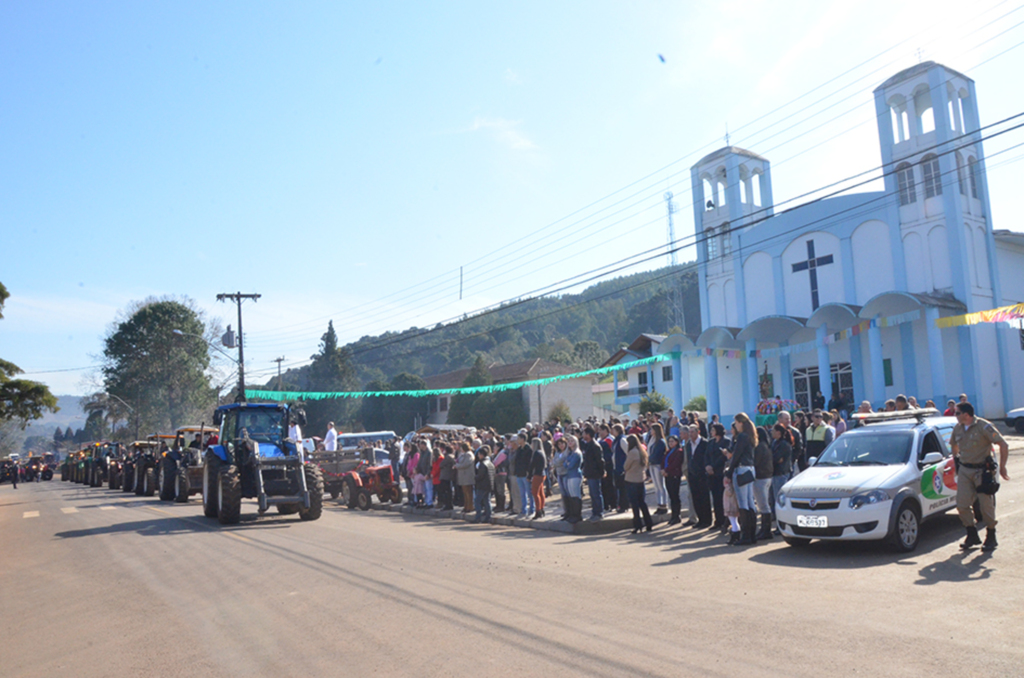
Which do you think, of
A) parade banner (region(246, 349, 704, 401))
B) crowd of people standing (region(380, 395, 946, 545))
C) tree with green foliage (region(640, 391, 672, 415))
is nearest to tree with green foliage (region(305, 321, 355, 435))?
parade banner (region(246, 349, 704, 401))

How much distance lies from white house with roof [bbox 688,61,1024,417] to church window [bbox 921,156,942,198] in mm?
45

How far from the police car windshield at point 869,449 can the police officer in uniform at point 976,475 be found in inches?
38.9

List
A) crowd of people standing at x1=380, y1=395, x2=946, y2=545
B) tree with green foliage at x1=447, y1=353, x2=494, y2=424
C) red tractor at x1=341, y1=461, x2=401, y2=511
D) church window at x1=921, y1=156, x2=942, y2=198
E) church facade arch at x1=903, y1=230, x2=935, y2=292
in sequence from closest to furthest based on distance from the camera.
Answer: crowd of people standing at x1=380, y1=395, x2=946, y2=545
red tractor at x1=341, y1=461, x2=401, y2=511
church window at x1=921, y1=156, x2=942, y2=198
church facade arch at x1=903, y1=230, x2=935, y2=292
tree with green foliage at x1=447, y1=353, x2=494, y2=424

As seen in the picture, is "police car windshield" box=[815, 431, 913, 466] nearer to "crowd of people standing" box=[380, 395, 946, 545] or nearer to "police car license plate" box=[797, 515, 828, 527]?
"crowd of people standing" box=[380, 395, 946, 545]

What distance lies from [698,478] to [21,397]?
2700 centimetres

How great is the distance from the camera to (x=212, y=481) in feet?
57.5

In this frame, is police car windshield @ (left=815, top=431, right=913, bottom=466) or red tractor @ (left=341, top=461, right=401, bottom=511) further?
red tractor @ (left=341, top=461, right=401, bottom=511)

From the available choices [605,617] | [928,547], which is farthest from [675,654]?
[928,547]

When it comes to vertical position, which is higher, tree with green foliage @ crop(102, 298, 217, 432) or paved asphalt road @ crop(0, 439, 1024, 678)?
tree with green foliage @ crop(102, 298, 217, 432)

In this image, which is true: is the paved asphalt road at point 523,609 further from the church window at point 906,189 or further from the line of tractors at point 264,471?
the church window at point 906,189

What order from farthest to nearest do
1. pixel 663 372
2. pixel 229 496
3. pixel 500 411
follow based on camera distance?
1. pixel 500 411
2. pixel 663 372
3. pixel 229 496

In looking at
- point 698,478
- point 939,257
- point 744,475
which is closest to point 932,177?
point 939,257

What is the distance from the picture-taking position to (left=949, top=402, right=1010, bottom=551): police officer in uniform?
921 centimetres

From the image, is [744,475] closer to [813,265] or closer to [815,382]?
[815,382]
